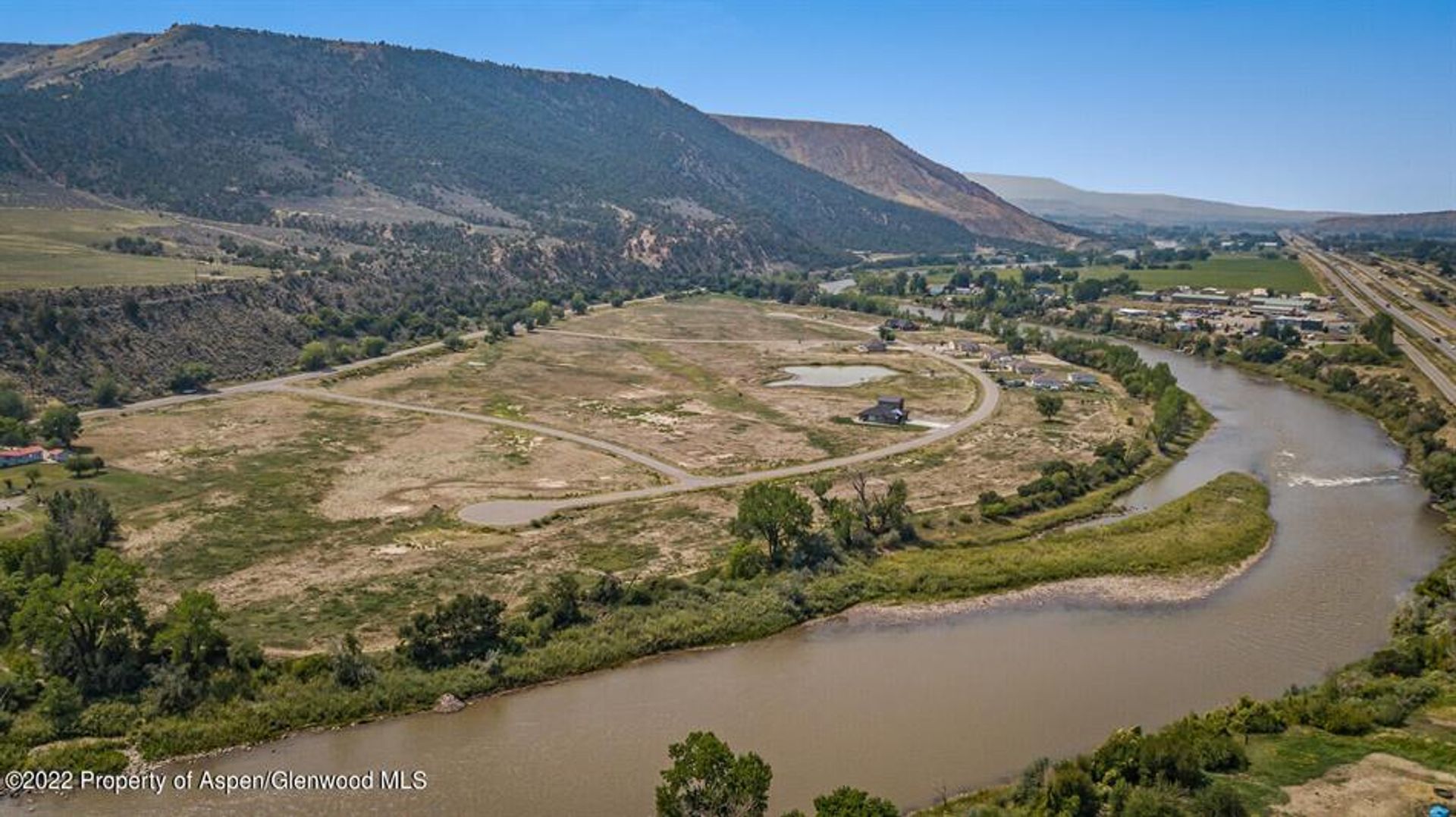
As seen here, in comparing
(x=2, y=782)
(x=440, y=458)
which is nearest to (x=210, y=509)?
(x=440, y=458)

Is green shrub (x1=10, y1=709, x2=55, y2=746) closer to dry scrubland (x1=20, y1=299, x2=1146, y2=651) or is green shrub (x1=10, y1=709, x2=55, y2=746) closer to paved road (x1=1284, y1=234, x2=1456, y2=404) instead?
dry scrubland (x1=20, y1=299, x2=1146, y2=651)

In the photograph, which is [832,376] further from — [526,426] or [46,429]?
[46,429]

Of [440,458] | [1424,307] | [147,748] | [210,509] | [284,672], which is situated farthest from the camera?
[1424,307]

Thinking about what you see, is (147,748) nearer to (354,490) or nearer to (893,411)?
(354,490)

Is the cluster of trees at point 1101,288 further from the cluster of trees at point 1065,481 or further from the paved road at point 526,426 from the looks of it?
the paved road at point 526,426

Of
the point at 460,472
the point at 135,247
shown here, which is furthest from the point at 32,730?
the point at 135,247

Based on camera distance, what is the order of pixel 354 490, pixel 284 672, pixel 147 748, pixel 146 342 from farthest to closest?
pixel 146 342 < pixel 354 490 < pixel 284 672 < pixel 147 748
